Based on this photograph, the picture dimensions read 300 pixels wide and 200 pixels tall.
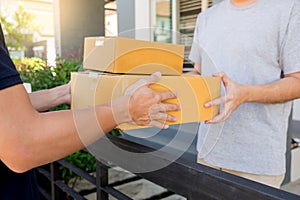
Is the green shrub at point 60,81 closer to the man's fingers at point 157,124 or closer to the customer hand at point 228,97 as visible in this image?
the customer hand at point 228,97

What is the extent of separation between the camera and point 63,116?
0.66 metres

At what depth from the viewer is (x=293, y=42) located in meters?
1.04

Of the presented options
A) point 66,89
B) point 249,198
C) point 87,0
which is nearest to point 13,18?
point 87,0

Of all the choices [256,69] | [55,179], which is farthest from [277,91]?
[55,179]

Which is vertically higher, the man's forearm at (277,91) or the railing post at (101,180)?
the man's forearm at (277,91)

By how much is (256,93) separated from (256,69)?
170 mm

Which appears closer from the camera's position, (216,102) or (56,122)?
(56,122)

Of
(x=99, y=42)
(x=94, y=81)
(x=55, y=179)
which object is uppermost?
(x=99, y=42)

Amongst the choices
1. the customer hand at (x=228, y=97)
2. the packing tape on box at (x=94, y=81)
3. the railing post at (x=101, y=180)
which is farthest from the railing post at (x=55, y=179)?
the customer hand at (x=228, y=97)

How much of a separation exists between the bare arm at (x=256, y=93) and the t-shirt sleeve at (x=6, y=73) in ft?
1.73

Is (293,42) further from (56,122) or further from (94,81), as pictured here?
(56,122)

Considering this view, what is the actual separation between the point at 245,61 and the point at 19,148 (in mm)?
867

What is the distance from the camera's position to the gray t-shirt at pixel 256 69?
1060 mm

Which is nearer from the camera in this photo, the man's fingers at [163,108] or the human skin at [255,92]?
the man's fingers at [163,108]
